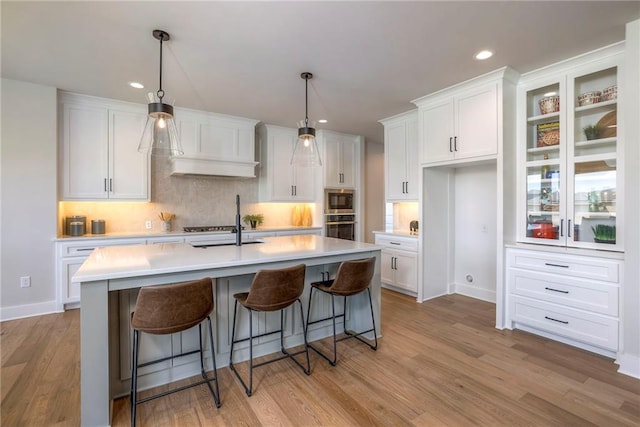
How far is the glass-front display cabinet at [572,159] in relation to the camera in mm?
2785

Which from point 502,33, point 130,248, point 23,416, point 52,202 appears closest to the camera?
point 23,416

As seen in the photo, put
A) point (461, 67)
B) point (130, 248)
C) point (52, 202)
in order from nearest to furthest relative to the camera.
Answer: point (130, 248), point (461, 67), point (52, 202)

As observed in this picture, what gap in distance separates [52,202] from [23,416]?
2.56m

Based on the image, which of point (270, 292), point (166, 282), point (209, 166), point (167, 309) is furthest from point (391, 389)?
point (209, 166)

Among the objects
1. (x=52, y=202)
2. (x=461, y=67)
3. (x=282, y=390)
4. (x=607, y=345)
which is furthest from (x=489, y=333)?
(x=52, y=202)

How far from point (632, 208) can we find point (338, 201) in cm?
385

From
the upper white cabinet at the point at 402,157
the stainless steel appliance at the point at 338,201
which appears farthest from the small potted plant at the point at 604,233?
the stainless steel appliance at the point at 338,201

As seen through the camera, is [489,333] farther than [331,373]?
Yes

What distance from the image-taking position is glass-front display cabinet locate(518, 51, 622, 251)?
9.14 feet

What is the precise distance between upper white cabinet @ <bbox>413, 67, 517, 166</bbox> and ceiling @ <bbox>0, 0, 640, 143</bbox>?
0.63ft

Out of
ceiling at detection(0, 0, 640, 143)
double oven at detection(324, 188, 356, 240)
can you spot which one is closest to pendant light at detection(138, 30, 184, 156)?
ceiling at detection(0, 0, 640, 143)

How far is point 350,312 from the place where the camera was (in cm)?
317

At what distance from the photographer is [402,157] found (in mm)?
4590

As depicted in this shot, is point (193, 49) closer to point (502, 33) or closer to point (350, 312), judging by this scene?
point (502, 33)
